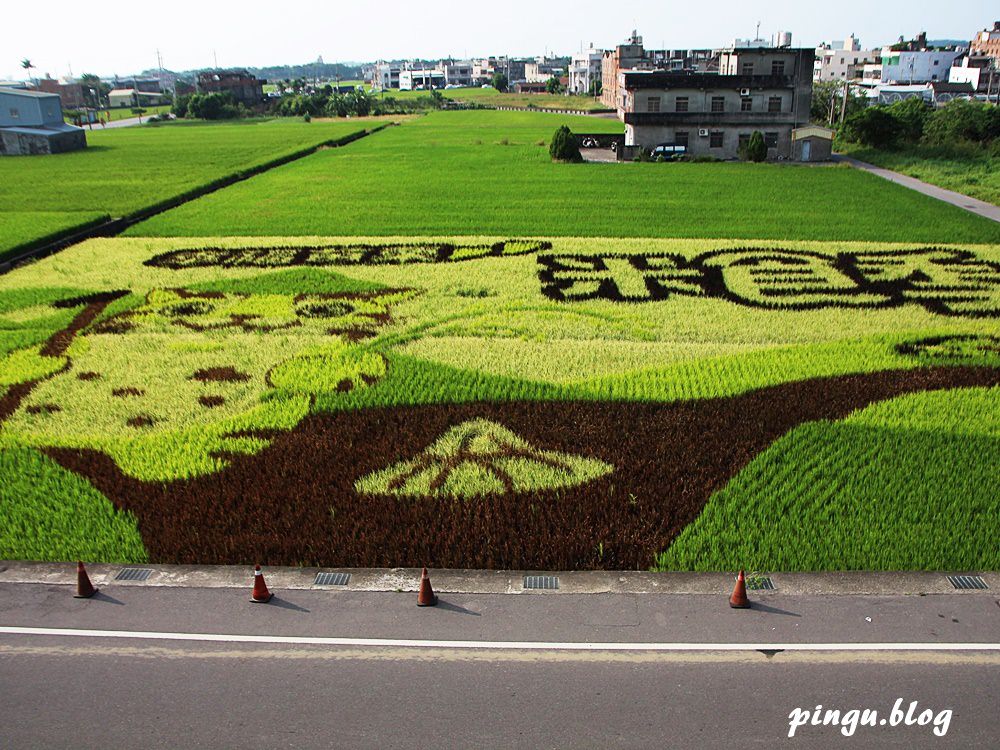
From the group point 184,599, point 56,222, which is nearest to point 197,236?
point 56,222

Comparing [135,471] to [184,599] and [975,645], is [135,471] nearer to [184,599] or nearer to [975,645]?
[184,599]

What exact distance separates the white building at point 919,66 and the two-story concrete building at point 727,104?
119840 millimetres

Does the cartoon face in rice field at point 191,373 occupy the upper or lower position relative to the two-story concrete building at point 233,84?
lower

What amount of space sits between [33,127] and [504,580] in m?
76.3

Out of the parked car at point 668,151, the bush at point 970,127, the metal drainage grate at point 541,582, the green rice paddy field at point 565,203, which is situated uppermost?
the bush at point 970,127

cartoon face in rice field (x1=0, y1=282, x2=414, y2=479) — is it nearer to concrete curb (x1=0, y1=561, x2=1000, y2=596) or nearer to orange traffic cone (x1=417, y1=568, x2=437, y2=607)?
concrete curb (x1=0, y1=561, x2=1000, y2=596)

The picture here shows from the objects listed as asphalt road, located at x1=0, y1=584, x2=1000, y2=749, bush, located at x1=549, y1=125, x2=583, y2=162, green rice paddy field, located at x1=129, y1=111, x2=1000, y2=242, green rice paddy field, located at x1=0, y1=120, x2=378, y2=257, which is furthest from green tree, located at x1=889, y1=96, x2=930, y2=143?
asphalt road, located at x1=0, y1=584, x2=1000, y2=749

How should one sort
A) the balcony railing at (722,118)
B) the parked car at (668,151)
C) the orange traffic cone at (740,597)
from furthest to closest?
the balcony railing at (722,118), the parked car at (668,151), the orange traffic cone at (740,597)

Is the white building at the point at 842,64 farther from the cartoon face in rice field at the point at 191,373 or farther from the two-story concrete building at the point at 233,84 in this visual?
the cartoon face in rice field at the point at 191,373

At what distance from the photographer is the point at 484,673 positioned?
8867 millimetres

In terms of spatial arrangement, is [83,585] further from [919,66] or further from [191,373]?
[919,66]

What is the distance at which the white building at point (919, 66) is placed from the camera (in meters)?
159

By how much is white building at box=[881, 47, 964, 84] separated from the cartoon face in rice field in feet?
545

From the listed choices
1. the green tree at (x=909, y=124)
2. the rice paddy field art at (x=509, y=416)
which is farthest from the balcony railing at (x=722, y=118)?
the rice paddy field art at (x=509, y=416)
